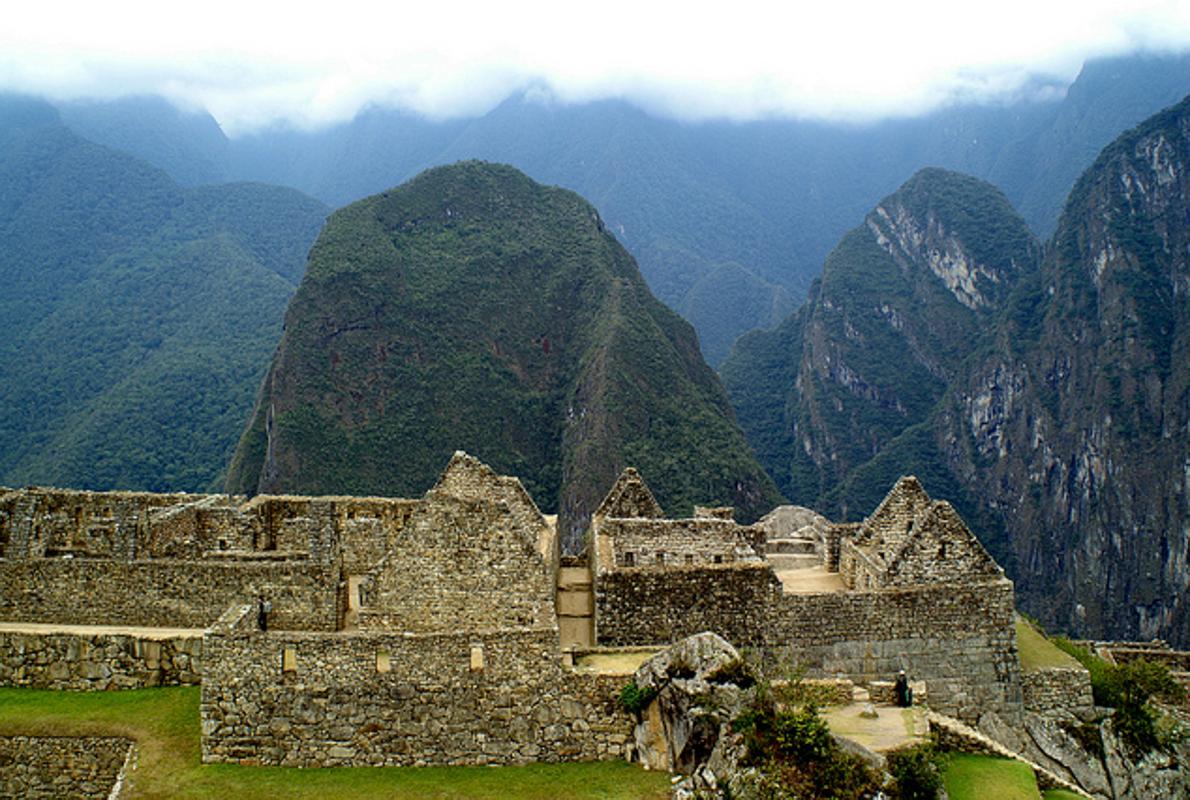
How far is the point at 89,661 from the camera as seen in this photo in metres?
14.2

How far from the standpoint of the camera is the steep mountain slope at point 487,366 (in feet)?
371

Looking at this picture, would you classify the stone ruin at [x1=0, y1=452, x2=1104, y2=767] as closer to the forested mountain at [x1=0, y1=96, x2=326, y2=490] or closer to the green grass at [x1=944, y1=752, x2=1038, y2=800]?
the green grass at [x1=944, y1=752, x2=1038, y2=800]

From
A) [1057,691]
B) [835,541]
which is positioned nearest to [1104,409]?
[835,541]

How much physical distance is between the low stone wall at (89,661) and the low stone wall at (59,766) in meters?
1.28

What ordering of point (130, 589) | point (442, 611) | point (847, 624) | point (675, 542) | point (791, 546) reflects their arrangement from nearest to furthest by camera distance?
point (442, 611) < point (130, 589) < point (847, 624) < point (675, 542) < point (791, 546)

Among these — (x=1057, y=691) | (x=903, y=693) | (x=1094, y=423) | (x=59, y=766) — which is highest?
(x=1094, y=423)

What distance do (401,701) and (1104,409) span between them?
165m

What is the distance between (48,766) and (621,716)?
716 cm

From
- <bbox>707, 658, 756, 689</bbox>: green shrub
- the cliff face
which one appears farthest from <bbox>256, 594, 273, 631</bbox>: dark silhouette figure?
the cliff face

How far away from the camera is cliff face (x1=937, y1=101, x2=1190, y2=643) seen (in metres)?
145

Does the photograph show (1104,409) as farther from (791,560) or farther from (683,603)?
(683,603)

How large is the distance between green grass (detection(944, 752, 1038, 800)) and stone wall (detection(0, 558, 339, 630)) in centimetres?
865

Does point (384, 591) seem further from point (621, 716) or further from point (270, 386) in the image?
point (270, 386)

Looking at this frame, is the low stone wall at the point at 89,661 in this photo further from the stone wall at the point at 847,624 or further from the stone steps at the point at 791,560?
→ the stone steps at the point at 791,560
